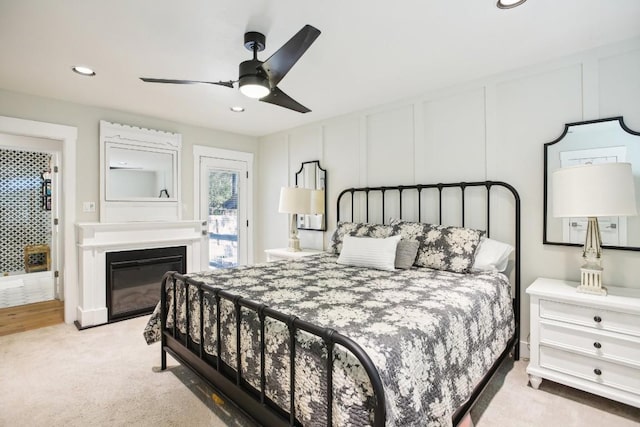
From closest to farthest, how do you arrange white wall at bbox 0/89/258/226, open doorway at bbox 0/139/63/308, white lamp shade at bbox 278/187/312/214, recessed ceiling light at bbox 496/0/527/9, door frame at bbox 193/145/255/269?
recessed ceiling light at bbox 496/0/527/9 → white wall at bbox 0/89/258/226 → white lamp shade at bbox 278/187/312/214 → door frame at bbox 193/145/255/269 → open doorway at bbox 0/139/63/308

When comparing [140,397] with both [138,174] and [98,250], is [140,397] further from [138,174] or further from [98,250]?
[138,174]

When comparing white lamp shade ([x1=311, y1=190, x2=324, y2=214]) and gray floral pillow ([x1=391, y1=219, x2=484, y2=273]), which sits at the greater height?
white lamp shade ([x1=311, y1=190, x2=324, y2=214])

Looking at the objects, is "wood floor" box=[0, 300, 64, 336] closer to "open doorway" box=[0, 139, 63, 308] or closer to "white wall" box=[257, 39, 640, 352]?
"open doorway" box=[0, 139, 63, 308]

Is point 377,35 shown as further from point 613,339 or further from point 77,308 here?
point 77,308

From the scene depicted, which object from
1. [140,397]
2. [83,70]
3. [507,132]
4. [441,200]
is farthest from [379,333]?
[83,70]

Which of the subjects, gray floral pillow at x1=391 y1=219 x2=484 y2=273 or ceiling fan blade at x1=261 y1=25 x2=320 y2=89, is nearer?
ceiling fan blade at x1=261 y1=25 x2=320 y2=89

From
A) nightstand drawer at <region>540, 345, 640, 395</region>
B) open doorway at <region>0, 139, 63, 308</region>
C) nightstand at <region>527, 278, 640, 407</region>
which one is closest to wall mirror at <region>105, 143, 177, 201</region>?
open doorway at <region>0, 139, 63, 308</region>

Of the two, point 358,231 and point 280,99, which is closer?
point 280,99

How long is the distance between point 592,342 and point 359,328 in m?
1.69

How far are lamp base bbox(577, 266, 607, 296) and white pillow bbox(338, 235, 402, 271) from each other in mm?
1263

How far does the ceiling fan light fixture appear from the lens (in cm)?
203

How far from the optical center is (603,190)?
6.37 ft

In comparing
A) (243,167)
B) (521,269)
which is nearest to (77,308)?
(243,167)

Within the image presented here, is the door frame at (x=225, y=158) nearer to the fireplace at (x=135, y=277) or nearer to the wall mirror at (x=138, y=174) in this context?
the wall mirror at (x=138, y=174)
